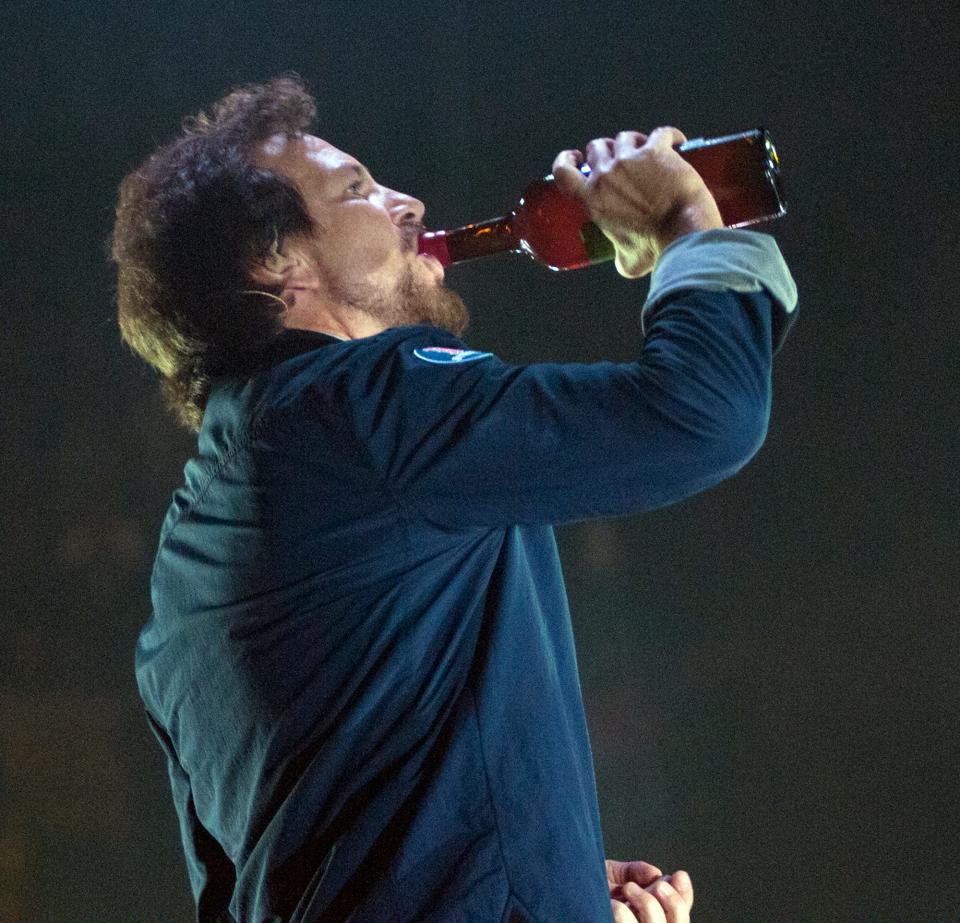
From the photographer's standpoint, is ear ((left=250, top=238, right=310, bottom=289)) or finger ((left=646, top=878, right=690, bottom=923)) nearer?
finger ((left=646, top=878, right=690, bottom=923))

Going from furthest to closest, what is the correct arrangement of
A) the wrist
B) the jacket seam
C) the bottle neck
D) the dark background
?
the dark background → the bottle neck → the wrist → the jacket seam

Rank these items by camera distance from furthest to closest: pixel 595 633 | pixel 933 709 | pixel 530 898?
pixel 595 633 → pixel 933 709 → pixel 530 898

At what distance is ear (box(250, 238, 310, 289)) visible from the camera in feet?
2.88

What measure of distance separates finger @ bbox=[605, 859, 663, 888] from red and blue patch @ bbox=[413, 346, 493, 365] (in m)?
0.40

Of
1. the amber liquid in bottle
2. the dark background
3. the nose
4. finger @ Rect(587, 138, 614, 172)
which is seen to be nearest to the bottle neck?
the amber liquid in bottle

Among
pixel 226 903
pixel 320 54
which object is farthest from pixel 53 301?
pixel 226 903

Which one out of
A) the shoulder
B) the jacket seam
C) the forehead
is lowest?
the jacket seam

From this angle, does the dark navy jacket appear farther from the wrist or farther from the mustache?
the mustache

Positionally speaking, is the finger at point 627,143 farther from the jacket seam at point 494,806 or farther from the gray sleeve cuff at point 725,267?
the jacket seam at point 494,806

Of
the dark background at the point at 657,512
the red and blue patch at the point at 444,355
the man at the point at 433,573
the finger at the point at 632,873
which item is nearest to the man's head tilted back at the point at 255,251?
the man at the point at 433,573

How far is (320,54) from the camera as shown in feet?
6.12

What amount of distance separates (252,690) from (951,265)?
1.52 meters

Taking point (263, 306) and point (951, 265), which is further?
point (951, 265)

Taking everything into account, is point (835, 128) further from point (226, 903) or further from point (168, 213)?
point (226, 903)
